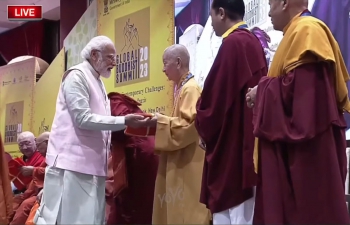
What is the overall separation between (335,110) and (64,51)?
17.3 ft

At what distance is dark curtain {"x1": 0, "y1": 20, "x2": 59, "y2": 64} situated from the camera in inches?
361

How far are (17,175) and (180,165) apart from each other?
93.8 inches

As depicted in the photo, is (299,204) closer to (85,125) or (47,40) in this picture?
(85,125)

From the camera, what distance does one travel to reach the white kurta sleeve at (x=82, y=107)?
2.77 m

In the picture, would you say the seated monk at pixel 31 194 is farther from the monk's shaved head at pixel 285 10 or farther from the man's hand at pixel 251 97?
the monk's shaved head at pixel 285 10

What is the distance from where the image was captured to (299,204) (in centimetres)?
191

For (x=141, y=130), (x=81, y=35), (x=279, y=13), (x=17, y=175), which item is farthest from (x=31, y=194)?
(x=279, y=13)

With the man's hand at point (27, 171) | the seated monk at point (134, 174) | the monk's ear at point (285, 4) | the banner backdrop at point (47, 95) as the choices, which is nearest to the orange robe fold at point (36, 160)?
the man's hand at point (27, 171)

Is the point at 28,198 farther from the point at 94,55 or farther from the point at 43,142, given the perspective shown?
the point at 94,55

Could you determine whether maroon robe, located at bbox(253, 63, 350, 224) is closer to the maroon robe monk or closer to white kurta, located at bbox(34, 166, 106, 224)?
white kurta, located at bbox(34, 166, 106, 224)

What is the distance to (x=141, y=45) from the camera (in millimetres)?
5145

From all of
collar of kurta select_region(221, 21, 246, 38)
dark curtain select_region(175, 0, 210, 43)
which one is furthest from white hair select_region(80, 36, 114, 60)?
dark curtain select_region(175, 0, 210, 43)

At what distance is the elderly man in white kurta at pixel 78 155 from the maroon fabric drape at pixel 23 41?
21.6 feet

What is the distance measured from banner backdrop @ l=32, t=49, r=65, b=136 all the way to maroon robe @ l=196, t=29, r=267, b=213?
460 centimetres
